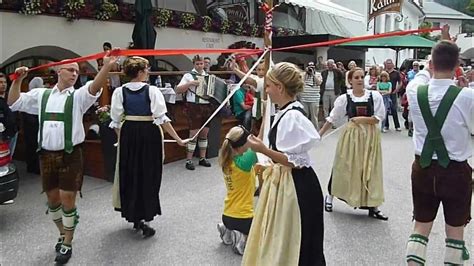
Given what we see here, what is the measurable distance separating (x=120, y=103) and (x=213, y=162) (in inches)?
140

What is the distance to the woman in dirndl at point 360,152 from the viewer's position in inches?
191

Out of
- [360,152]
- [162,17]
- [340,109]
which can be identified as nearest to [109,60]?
[340,109]

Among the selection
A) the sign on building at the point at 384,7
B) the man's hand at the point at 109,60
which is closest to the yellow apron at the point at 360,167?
the man's hand at the point at 109,60

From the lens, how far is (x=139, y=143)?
4328mm

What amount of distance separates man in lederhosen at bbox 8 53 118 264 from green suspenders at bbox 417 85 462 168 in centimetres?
230

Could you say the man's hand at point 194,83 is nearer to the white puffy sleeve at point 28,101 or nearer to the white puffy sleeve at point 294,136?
the white puffy sleeve at point 28,101

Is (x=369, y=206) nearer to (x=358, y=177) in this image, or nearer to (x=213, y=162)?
(x=358, y=177)

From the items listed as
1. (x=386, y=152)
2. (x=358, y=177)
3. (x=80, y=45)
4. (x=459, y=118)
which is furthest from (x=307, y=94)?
(x=459, y=118)

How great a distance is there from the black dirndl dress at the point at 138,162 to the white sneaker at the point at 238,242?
867 mm

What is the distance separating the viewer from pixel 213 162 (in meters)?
7.70

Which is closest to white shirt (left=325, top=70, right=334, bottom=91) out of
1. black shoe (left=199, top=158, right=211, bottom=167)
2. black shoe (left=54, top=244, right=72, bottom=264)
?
black shoe (left=199, top=158, right=211, bottom=167)

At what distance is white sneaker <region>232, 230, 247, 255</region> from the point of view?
393cm

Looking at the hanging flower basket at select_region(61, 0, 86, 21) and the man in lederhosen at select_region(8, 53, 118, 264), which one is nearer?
the man in lederhosen at select_region(8, 53, 118, 264)

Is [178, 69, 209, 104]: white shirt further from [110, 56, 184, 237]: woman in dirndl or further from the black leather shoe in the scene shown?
[110, 56, 184, 237]: woman in dirndl
